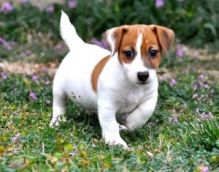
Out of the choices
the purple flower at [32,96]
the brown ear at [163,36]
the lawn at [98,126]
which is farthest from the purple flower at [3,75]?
the brown ear at [163,36]

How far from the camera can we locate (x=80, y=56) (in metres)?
6.65

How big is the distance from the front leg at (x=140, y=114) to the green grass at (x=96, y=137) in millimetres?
158

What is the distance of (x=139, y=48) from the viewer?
18.6ft

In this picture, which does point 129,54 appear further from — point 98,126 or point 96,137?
point 98,126

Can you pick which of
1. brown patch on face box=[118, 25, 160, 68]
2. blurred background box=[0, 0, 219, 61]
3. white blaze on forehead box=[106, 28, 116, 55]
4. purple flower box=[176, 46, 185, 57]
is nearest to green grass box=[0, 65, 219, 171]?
brown patch on face box=[118, 25, 160, 68]

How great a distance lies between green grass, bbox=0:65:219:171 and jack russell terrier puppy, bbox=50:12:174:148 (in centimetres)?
18

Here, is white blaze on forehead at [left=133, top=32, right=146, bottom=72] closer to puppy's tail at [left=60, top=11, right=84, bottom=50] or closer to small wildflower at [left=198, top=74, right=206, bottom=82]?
→ puppy's tail at [left=60, top=11, right=84, bottom=50]

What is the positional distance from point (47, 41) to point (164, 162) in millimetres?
5761

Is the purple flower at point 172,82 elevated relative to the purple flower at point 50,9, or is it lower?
lower

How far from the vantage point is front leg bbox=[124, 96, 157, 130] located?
607 centimetres

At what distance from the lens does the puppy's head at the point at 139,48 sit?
5.61m

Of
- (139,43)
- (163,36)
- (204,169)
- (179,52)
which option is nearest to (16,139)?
(139,43)

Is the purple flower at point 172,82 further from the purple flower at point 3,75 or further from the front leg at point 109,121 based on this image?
the front leg at point 109,121

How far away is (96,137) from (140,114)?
437mm
